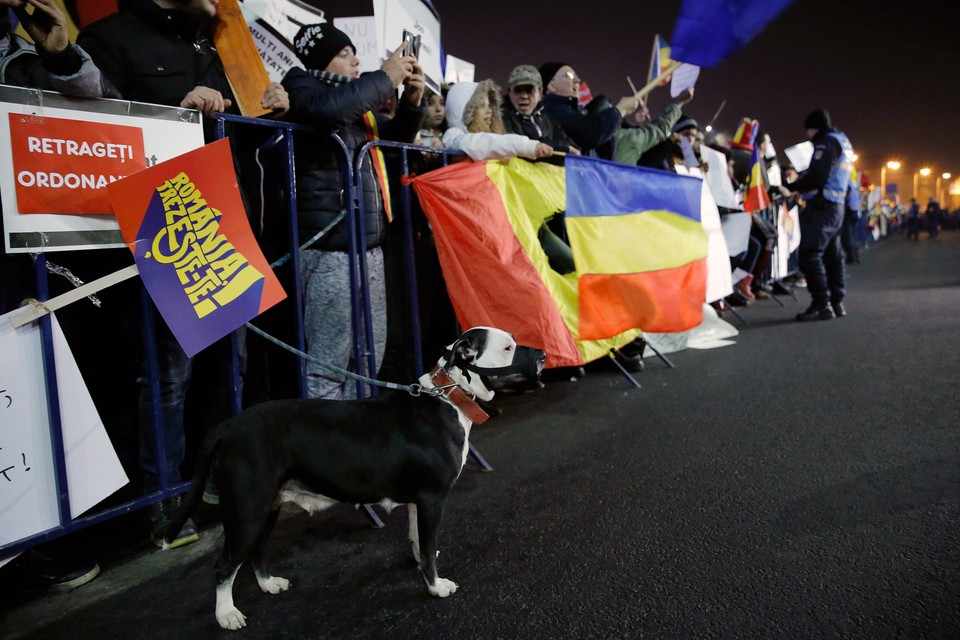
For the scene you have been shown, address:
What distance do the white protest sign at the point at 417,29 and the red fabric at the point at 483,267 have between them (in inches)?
43.7

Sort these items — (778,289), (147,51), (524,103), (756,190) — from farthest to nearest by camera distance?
1. (778,289)
2. (756,190)
3. (524,103)
4. (147,51)

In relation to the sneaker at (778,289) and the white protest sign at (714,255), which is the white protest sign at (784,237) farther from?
the white protest sign at (714,255)

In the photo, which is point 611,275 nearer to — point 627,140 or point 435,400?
point 627,140

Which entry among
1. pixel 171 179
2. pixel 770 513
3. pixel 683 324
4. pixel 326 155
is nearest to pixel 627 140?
pixel 683 324

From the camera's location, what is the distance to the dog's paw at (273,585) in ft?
7.26

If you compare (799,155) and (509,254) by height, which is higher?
(799,155)

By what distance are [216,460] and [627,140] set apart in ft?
16.0

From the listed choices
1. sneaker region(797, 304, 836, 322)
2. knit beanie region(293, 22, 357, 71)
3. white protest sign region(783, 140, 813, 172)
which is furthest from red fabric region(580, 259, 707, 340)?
white protest sign region(783, 140, 813, 172)

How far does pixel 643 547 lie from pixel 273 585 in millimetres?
1510

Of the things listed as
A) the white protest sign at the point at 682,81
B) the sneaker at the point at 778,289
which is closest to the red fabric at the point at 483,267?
the white protest sign at the point at 682,81

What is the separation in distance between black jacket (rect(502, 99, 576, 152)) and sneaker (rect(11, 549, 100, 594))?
377cm

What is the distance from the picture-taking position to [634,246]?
451 centimetres

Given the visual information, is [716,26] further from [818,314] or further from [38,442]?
[818,314]

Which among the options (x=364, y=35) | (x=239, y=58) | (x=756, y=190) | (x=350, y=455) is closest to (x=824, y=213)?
(x=756, y=190)
